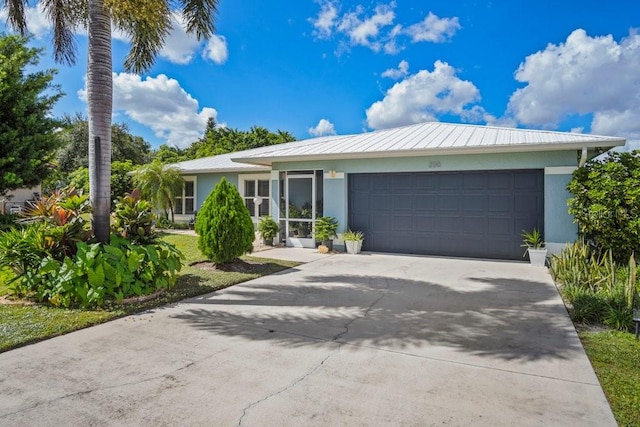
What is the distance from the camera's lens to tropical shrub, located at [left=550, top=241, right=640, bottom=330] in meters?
4.95

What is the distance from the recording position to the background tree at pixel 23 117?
10289mm

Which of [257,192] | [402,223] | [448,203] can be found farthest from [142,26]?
[257,192]

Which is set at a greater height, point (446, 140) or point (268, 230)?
point (446, 140)

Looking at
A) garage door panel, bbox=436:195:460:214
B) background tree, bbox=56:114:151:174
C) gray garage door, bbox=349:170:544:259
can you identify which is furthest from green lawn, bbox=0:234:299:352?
background tree, bbox=56:114:151:174

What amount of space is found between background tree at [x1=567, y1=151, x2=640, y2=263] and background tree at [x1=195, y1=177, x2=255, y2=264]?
7784 mm

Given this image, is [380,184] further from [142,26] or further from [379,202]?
[142,26]

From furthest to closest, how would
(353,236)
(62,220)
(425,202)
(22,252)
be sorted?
1. (353,236)
2. (425,202)
3. (62,220)
4. (22,252)

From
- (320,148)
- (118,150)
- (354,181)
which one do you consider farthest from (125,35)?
(118,150)

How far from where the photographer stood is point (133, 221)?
6.77 meters

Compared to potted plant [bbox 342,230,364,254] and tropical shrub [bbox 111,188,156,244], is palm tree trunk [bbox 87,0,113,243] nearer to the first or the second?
tropical shrub [bbox 111,188,156,244]

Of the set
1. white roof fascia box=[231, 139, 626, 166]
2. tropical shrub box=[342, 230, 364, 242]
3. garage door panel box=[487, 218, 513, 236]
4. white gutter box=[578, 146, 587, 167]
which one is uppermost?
white roof fascia box=[231, 139, 626, 166]

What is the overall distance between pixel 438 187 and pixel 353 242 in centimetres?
303

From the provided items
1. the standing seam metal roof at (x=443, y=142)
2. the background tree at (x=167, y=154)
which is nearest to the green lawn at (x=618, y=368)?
the standing seam metal roof at (x=443, y=142)

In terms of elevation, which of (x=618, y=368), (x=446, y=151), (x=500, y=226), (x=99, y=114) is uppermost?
(x=99, y=114)
